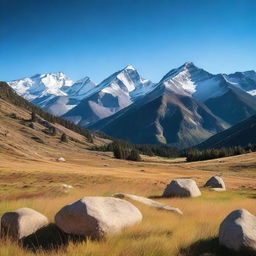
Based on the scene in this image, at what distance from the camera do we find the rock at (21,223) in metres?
13.6

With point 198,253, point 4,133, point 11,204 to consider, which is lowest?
point 198,253

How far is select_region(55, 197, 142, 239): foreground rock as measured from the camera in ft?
43.3

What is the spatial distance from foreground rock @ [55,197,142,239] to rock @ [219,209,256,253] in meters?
3.64

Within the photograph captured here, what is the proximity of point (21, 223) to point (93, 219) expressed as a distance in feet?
8.88

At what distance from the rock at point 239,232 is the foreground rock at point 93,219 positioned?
3635 mm

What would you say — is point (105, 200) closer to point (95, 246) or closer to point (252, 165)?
point (95, 246)

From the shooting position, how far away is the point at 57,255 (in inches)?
420

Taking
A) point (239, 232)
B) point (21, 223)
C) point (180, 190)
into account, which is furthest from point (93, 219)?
point (180, 190)

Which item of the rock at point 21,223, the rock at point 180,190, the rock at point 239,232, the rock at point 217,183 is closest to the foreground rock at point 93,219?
the rock at point 21,223

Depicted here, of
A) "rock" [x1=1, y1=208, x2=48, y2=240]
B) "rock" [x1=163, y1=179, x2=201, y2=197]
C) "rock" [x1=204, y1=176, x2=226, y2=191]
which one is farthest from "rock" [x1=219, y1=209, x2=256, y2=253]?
"rock" [x1=204, y1=176, x2=226, y2=191]

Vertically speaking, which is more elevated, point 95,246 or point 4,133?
point 4,133

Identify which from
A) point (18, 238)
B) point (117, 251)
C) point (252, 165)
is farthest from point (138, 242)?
point (252, 165)

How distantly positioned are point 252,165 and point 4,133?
363 ft

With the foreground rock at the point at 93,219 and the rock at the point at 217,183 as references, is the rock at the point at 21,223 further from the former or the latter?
the rock at the point at 217,183
